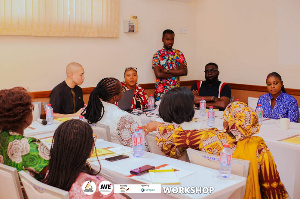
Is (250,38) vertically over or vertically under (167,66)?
over

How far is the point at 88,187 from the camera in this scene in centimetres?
202

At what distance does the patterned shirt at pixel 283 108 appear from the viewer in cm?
507

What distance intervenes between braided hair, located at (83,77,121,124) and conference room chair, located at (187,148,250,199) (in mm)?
1358

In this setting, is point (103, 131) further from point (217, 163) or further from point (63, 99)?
→ point (63, 99)

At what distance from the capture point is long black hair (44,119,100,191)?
2.04 meters

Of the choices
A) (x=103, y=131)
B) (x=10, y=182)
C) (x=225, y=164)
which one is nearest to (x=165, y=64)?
(x=103, y=131)

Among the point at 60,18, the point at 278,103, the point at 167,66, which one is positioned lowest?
the point at 278,103

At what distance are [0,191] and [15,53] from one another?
3.65m

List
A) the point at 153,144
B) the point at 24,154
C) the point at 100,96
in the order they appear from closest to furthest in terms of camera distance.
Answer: the point at 24,154, the point at 153,144, the point at 100,96

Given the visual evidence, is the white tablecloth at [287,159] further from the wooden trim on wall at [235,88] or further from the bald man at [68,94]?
the wooden trim on wall at [235,88]

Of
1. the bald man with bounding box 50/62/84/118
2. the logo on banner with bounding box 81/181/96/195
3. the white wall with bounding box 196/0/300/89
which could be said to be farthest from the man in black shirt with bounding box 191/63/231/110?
the logo on banner with bounding box 81/181/96/195

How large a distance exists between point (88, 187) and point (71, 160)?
0.17 meters

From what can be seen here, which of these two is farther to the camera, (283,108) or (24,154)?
(283,108)

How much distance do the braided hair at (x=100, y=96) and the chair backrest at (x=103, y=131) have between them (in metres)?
0.17
